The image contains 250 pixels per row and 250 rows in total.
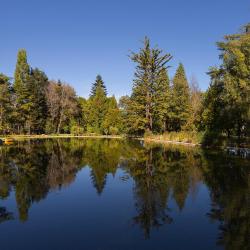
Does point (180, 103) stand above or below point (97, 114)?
above

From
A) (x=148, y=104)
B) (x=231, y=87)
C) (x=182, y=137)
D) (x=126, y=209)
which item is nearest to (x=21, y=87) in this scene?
(x=148, y=104)

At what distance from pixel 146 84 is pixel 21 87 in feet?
80.8

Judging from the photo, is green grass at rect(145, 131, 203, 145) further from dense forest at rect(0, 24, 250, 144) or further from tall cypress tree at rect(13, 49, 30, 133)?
tall cypress tree at rect(13, 49, 30, 133)

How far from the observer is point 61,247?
620 centimetres

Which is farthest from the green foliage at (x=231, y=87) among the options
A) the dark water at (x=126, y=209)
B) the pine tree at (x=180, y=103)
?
the pine tree at (x=180, y=103)

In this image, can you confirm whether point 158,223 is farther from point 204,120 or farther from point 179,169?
point 204,120

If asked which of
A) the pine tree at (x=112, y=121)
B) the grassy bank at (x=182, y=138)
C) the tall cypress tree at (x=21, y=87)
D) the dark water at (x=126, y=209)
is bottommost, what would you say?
the dark water at (x=126, y=209)

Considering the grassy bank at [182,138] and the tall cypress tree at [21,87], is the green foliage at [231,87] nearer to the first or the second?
the grassy bank at [182,138]

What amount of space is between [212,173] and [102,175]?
18.2 ft

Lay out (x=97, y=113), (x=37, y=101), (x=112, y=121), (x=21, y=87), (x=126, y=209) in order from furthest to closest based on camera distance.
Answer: (x=97, y=113) < (x=112, y=121) < (x=37, y=101) < (x=21, y=87) < (x=126, y=209)

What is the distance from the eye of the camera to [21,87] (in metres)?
55.2

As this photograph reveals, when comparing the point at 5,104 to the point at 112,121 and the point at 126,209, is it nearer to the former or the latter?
the point at 112,121

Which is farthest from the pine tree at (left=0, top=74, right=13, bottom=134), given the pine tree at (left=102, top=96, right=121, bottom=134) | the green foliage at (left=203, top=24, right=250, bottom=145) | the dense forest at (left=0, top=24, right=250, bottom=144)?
the green foliage at (left=203, top=24, right=250, bottom=145)

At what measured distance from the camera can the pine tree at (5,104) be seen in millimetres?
49778
